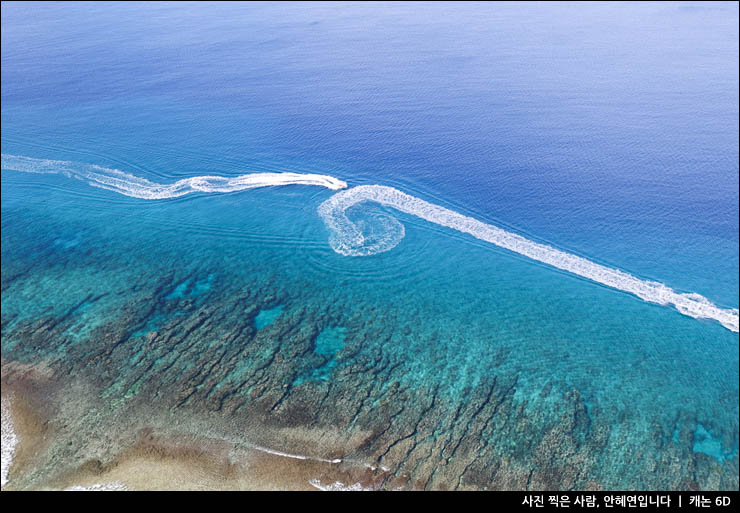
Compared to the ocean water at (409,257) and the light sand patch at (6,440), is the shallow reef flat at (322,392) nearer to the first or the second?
the ocean water at (409,257)

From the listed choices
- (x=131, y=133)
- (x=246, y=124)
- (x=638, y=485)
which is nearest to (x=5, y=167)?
(x=131, y=133)

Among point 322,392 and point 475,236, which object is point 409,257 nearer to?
point 475,236

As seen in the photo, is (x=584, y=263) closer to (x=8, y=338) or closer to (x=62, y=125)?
(x=8, y=338)

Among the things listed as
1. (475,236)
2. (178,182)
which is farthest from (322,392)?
(178,182)

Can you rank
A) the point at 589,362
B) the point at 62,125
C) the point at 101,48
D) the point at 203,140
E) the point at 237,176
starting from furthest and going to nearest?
1. the point at 101,48
2. the point at 62,125
3. the point at 203,140
4. the point at 237,176
5. the point at 589,362

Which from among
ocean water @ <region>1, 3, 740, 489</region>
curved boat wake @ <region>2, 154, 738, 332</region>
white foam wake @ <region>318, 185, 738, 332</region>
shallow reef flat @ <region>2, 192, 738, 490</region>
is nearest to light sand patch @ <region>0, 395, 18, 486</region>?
shallow reef flat @ <region>2, 192, 738, 490</region>
